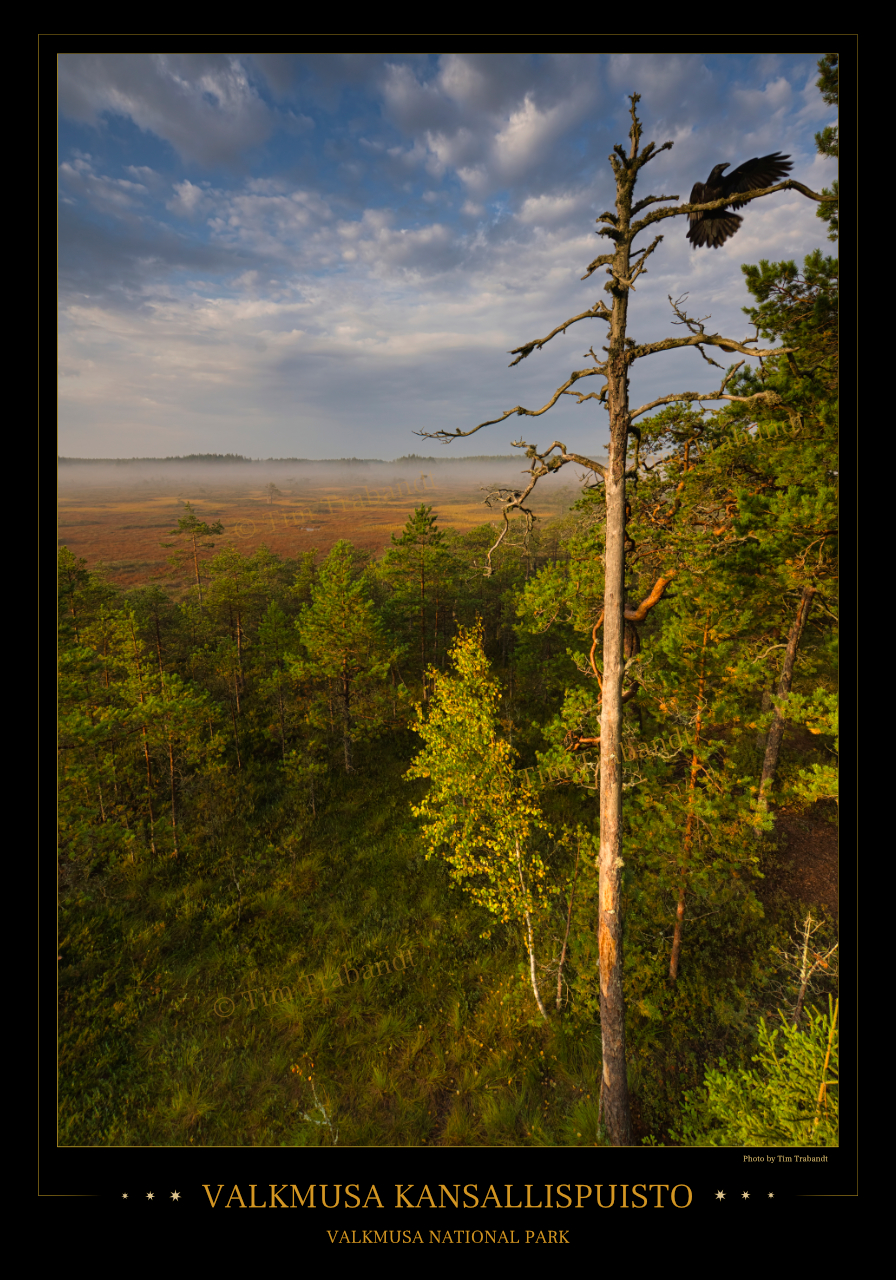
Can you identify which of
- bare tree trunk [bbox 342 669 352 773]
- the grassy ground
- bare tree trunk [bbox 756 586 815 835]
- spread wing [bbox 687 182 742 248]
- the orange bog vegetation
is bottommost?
the grassy ground

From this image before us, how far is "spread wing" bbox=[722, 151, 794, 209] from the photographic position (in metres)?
Answer: 4.52

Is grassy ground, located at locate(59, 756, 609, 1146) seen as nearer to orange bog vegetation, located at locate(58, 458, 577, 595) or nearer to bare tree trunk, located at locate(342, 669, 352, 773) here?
bare tree trunk, located at locate(342, 669, 352, 773)

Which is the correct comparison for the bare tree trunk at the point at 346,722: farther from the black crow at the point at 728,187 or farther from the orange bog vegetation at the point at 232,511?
the black crow at the point at 728,187

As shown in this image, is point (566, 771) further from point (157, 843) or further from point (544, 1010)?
point (157, 843)

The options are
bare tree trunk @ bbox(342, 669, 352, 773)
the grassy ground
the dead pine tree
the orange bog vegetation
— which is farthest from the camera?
the orange bog vegetation

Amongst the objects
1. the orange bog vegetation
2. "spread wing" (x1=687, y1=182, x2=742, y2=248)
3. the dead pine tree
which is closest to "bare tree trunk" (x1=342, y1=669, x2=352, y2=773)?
the orange bog vegetation

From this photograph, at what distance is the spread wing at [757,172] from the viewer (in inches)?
178

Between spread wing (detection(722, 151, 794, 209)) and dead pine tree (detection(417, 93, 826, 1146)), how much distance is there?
657 mm

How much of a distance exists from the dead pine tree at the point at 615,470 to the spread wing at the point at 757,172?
657 mm

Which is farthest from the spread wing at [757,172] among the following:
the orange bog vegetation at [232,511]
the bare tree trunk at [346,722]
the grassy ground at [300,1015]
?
the bare tree trunk at [346,722]
